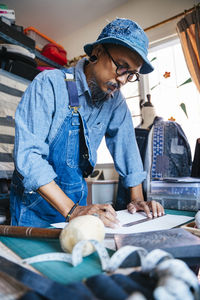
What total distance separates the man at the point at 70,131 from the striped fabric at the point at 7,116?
832 mm

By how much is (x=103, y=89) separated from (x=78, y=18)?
2.64 m

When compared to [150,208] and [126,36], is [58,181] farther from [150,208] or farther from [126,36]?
[126,36]

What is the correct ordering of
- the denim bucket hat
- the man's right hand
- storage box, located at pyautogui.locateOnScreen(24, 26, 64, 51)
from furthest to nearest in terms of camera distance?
storage box, located at pyautogui.locateOnScreen(24, 26, 64, 51) → the denim bucket hat → the man's right hand

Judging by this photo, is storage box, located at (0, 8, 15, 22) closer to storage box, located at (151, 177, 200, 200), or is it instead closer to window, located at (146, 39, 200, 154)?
window, located at (146, 39, 200, 154)

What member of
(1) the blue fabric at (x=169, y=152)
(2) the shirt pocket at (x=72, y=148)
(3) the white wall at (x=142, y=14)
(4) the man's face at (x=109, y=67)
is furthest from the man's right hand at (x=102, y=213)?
(3) the white wall at (x=142, y=14)

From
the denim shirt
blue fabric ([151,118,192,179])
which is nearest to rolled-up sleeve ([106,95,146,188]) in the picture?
the denim shirt

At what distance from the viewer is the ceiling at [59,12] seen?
9.02ft

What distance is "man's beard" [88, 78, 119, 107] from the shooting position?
999mm

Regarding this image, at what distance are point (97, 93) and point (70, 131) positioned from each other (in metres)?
0.25

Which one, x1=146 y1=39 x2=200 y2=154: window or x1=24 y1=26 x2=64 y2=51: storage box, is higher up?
x1=24 y1=26 x2=64 y2=51: storage box

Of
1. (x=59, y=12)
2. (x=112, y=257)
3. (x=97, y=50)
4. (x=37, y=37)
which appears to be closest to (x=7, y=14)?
(x=37, y=37)

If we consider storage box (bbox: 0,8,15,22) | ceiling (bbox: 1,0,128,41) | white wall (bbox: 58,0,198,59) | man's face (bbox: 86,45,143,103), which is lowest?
man's face (bbox: 86,45,143,103)

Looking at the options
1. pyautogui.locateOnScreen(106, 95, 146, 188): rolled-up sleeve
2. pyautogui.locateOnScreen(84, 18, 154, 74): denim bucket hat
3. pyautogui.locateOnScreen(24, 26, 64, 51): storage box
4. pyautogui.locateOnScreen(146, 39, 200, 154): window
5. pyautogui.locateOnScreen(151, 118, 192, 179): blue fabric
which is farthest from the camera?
pyautogui.locateOnScreen(24, 26, 64, 51): storage box

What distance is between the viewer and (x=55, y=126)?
88 centimetres
